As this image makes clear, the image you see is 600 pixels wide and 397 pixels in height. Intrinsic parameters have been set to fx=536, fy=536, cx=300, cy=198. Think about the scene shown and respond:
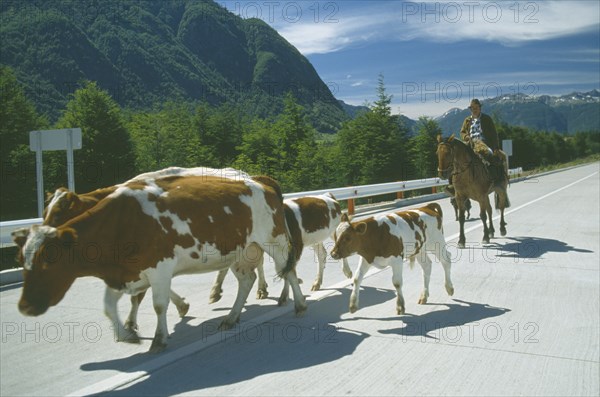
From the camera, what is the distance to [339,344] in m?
5.41

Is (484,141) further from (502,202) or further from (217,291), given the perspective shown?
(217,291)

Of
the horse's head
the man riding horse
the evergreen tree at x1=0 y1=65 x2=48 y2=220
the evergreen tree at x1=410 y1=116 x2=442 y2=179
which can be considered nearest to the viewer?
the horse's head

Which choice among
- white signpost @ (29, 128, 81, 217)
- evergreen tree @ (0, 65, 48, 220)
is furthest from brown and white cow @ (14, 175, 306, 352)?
evergreen tree @ (0, 65, 48, 220)

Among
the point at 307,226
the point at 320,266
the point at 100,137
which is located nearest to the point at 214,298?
the point at 307,226

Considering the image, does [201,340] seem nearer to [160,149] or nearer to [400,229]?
[400,229]

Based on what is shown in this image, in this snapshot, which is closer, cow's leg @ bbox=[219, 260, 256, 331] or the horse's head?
cow's leg @ bbox=[219, 260, 256, 331]

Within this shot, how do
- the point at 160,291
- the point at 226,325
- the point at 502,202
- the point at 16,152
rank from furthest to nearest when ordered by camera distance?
the point at 16,152 < the point at 502,202 < the point at 226,325 < the point at 160,291

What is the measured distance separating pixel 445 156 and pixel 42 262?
945 cm

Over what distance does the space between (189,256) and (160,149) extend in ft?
178

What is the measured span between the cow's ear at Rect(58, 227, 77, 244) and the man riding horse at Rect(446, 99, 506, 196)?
9969 millimetres

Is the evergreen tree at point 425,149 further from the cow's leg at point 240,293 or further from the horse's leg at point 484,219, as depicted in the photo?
the cow's leg at point 240,293

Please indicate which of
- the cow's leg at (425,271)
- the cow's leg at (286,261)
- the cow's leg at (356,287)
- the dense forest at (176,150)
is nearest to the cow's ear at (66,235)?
the cow's leg at (286,261)

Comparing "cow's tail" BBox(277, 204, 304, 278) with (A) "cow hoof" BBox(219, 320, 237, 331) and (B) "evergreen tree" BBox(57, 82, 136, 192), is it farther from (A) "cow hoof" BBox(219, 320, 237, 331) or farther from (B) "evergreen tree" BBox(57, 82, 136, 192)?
(B) "evergreen tree" BBox(57, 82, 136, 192)

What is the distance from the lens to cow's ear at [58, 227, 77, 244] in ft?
14.3
